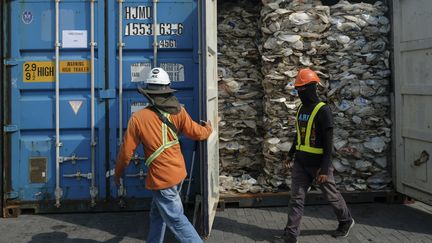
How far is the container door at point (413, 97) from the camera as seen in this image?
4965mm

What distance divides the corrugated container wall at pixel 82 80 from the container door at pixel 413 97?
2.41 metres

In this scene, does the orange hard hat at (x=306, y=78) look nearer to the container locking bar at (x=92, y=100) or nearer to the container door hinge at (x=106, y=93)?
the container door hinge at (x=106, y=93)

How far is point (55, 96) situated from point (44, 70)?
0.34 metres

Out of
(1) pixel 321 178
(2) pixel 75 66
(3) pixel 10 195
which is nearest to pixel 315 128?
(1) pixel 321 178

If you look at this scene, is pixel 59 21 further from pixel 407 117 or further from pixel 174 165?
pixel 407 117

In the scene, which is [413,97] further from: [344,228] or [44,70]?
[44,70]

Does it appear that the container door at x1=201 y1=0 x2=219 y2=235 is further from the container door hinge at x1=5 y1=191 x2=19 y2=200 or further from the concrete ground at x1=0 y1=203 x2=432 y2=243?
the container door hinge at x1=5 y1=191 x2=19 y2=200

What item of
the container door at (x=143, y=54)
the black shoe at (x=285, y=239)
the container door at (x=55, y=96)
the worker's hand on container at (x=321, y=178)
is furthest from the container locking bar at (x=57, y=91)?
the worker's hand on container at (x=321, y=178)

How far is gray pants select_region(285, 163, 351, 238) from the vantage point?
4.31 m

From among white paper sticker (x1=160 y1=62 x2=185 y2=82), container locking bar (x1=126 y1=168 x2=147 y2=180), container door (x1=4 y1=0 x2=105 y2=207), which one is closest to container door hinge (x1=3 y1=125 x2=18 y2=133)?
container door (x1=4 y1=0 x2=105 y2=207)

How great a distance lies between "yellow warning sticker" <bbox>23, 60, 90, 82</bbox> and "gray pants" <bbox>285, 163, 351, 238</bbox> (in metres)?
2.91

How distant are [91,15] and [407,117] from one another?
412cm

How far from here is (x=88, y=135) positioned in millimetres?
5242

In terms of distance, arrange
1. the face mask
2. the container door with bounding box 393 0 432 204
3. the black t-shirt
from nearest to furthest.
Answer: the black t-shirt
the face mask
the container door with bounding box 393 0 432 204
